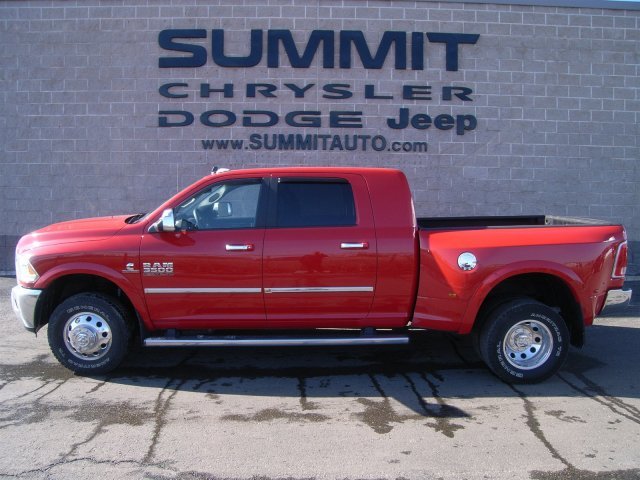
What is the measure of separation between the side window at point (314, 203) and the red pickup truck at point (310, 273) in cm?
1

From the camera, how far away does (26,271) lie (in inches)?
238

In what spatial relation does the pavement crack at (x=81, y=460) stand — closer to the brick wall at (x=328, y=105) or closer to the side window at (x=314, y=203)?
the side window at (x=314, y=203)

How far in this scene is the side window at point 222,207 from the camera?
19.7ft

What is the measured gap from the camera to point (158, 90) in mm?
11328

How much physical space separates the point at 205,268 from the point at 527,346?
309 centimetres

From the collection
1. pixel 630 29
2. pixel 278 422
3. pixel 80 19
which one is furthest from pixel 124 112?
pixel 630 29

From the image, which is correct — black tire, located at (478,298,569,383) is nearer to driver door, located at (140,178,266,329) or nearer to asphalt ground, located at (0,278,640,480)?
asphalt ground, located at (0,278,640,480)

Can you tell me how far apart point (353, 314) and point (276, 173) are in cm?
155

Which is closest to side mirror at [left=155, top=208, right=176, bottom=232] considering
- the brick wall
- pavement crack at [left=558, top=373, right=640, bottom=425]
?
pavement crack at [left=558, top=373, right=640, bottom=425]

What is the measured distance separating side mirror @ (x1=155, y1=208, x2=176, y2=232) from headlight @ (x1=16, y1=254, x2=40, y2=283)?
1.26 m

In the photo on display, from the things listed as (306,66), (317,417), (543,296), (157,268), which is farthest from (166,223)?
(306,66)

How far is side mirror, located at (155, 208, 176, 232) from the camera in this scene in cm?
584

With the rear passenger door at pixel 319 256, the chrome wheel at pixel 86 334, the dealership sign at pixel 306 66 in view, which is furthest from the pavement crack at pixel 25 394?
the dealership sign at pixel 306 66

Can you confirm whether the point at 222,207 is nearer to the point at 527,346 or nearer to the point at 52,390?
the point at 52,390
